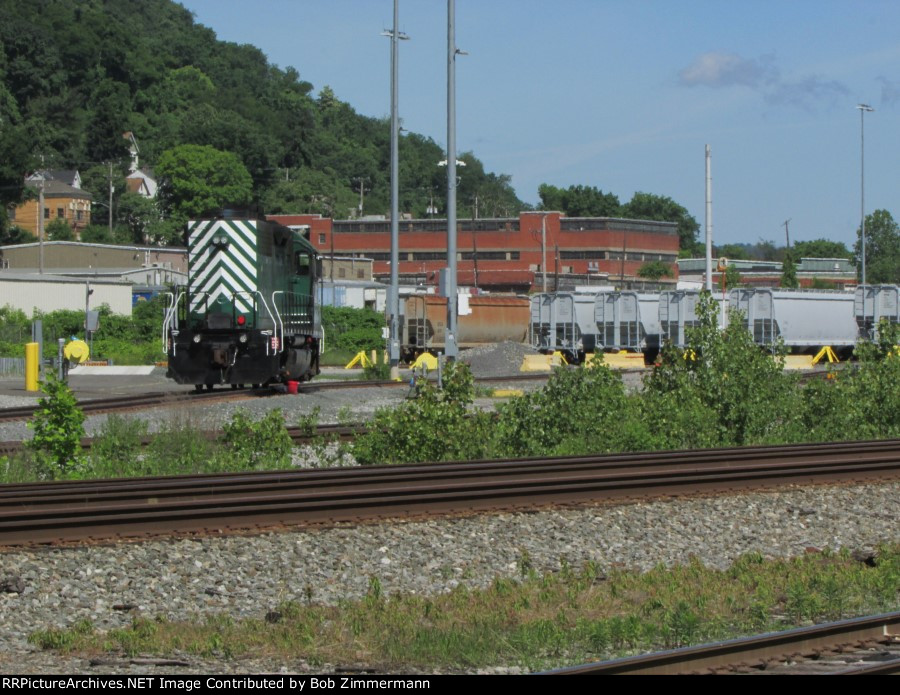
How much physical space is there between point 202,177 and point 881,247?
68234 mm

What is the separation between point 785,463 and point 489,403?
12897 millimetres

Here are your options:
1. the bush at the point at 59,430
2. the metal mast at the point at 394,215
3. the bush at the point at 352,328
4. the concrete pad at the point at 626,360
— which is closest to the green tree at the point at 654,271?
the bush at the point at 352,328

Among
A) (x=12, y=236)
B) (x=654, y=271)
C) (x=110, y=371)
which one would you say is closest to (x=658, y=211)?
(x=654, y=271)

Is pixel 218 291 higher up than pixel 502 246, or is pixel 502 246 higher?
pixel 502 246

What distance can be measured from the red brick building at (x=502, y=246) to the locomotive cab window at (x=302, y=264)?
76.8 m

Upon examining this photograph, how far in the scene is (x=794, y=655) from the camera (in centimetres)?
676

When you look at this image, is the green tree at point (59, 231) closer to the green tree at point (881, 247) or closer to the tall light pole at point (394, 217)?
the green tree at point (881, 247)

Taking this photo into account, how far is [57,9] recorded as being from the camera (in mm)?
152250

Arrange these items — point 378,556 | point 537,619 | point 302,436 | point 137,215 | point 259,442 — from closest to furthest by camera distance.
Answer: point 537,619, point 378,556, point 259,442, point 302,436, point 137,215

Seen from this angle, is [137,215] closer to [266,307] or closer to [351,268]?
[351,268]

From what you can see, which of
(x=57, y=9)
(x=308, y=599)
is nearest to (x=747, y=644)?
(x=308, y=599)

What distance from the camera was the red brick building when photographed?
108 meters

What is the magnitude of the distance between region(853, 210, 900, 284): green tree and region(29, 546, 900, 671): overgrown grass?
10206cm
